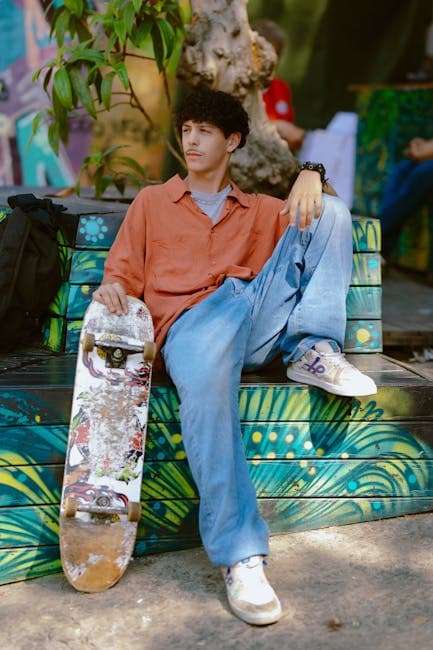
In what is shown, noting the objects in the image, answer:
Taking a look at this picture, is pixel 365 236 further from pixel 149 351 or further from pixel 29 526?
pixel 29 526

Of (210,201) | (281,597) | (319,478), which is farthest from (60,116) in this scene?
(281,597)

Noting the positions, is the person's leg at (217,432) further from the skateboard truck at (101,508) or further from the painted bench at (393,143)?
the painted bench at (393,143)

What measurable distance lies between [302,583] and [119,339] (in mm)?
971

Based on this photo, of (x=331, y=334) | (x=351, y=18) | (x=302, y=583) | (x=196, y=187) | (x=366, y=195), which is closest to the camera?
(x=302, y=583)

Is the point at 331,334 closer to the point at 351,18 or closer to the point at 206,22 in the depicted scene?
the point at 206,22

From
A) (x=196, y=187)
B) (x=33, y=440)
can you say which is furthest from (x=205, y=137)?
(x=33, y=440)

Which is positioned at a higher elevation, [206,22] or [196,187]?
[206,22]

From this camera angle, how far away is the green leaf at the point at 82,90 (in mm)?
4184

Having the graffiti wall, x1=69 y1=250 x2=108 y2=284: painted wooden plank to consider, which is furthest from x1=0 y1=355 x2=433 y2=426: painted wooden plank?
the graffiti wall

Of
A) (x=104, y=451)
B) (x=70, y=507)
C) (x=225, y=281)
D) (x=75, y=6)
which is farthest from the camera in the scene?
(x=75, y=6)

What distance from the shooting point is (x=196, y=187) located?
3.48 m

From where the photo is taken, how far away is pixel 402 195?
664 cm

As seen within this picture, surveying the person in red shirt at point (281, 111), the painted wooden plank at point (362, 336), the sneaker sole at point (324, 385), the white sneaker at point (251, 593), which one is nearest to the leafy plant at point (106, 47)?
the painted wooden plank at point (362, 336)

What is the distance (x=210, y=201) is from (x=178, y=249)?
23 centimetres
